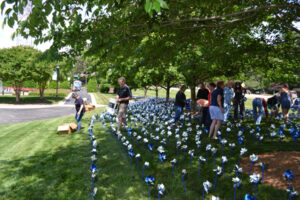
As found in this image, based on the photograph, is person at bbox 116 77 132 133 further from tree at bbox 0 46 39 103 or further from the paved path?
tree at bbox 0 46 39 103

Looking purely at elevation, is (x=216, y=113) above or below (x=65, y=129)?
above

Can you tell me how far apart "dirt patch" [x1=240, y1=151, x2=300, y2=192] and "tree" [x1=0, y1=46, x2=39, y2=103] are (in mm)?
26455

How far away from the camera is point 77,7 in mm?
4277

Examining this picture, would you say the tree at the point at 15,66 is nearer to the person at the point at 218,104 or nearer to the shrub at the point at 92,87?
the person at the point at 218,104

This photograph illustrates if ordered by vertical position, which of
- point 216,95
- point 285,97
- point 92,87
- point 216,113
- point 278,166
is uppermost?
point 92,87

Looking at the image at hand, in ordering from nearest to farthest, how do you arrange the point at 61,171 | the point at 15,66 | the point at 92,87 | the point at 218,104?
the point at 61,171
the point at 218,104
the point at 15,66
the point at 92,87

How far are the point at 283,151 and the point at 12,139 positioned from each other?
9.41m

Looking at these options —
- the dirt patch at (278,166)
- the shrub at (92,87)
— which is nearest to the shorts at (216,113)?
the dirt patch at (278,166)

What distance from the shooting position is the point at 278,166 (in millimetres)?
4391

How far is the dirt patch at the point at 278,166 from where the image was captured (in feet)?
12.4

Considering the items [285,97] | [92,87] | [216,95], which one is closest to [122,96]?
[216,95]

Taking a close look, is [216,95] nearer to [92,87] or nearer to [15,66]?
[15,66]

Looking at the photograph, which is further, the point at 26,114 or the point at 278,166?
the point at 26,114

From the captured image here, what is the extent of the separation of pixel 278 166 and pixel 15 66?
97.8ft
